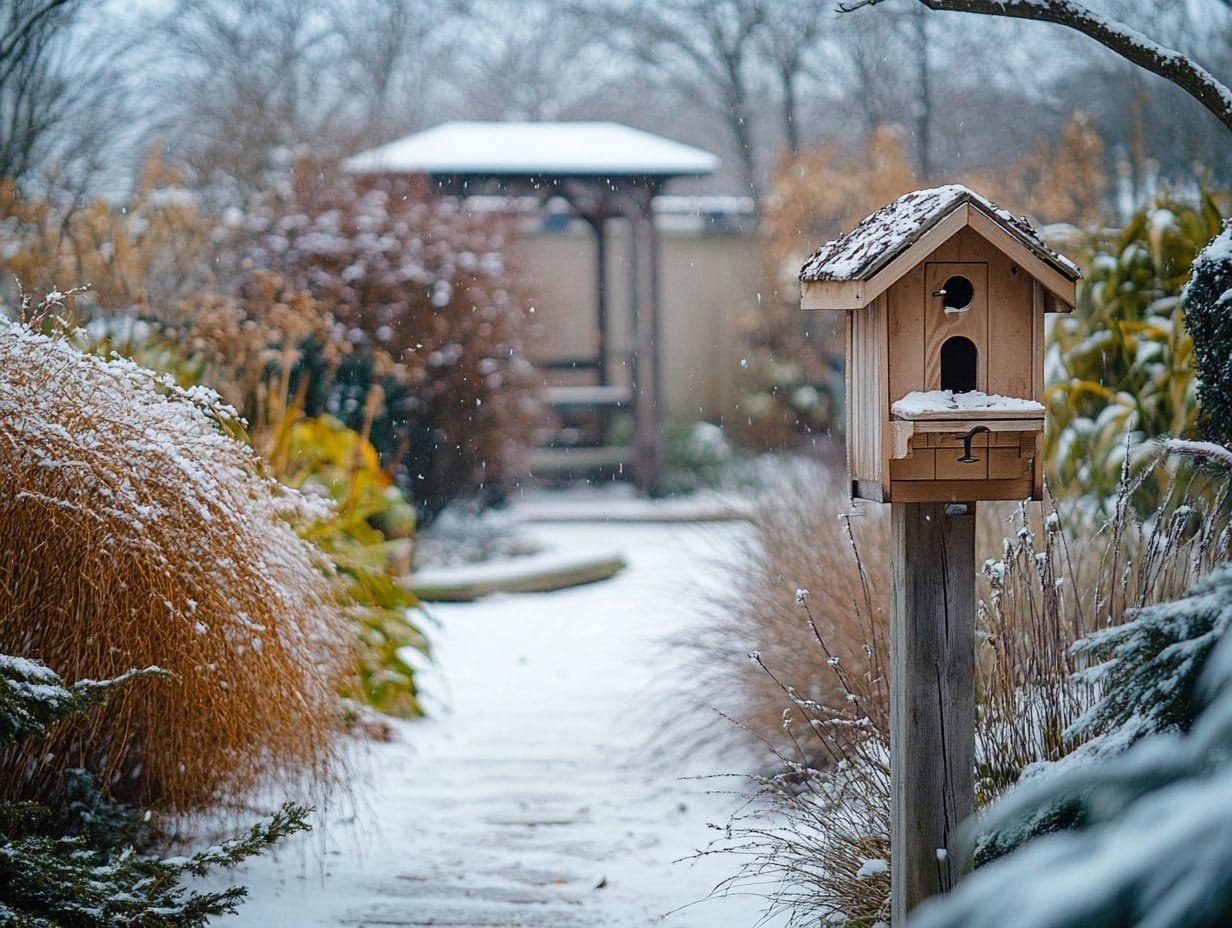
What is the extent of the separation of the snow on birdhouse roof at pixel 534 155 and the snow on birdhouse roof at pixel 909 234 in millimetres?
7836

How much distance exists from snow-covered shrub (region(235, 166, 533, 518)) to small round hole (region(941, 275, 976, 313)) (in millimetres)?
6110

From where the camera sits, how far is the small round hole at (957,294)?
2.43 m

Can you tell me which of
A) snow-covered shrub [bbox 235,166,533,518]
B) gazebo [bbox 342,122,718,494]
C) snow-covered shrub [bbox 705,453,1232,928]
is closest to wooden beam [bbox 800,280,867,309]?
snow-covered shrub [bbox 705,453,1232,928]

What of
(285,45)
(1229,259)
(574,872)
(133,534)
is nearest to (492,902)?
(574,872)

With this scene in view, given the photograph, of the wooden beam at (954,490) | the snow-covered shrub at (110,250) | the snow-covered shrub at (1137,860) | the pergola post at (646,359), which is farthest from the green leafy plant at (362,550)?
the pergola post at (646,359)

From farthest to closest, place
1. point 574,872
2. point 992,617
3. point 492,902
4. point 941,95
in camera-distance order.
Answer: point 941,95 < point 574,872 < point 492,902 < point 992,617

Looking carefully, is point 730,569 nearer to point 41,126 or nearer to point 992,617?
point 992,617

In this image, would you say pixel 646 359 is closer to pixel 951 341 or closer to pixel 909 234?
pixel 951 341

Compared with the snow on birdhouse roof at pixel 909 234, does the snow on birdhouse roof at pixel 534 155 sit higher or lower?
higher

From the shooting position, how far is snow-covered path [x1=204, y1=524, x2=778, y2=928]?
327 centimetres

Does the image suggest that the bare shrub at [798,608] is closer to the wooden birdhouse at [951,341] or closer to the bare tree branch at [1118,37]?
the wooden birdhouse at [951,341]

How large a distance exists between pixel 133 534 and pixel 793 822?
1.62 meters

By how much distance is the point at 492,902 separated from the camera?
3320mm

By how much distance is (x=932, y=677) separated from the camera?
7.97 feet
